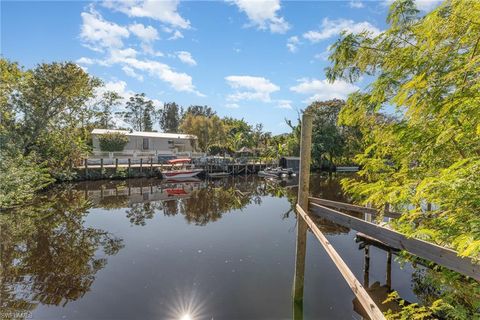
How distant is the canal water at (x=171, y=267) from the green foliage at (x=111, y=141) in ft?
65.3

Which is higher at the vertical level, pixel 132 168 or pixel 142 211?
pixel 132 168

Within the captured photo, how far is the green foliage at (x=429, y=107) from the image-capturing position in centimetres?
223

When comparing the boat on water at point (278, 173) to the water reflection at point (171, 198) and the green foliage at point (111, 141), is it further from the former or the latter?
the green foliage at point (111, 141)

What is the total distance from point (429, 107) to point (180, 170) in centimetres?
2653

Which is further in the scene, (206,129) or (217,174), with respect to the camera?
A: (206,129)

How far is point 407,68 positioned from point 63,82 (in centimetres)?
2203

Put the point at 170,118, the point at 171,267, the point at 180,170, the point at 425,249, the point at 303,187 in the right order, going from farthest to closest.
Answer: the point at 170,118 → the point at 180,170 → the point at 171,267 → the point at 303,187 → the point at 425,249

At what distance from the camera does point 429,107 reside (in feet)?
8.29

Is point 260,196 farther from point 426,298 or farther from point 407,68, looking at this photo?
point 407,68

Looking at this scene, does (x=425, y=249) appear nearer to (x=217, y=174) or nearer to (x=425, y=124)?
(x=425, y=124)

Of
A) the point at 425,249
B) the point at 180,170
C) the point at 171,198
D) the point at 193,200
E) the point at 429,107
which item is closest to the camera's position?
the point at 425,249

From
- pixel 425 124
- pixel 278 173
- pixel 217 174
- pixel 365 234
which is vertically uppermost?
pixel 425 124

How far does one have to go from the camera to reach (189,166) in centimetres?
3062

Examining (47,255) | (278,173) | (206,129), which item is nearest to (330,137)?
(278,173)
